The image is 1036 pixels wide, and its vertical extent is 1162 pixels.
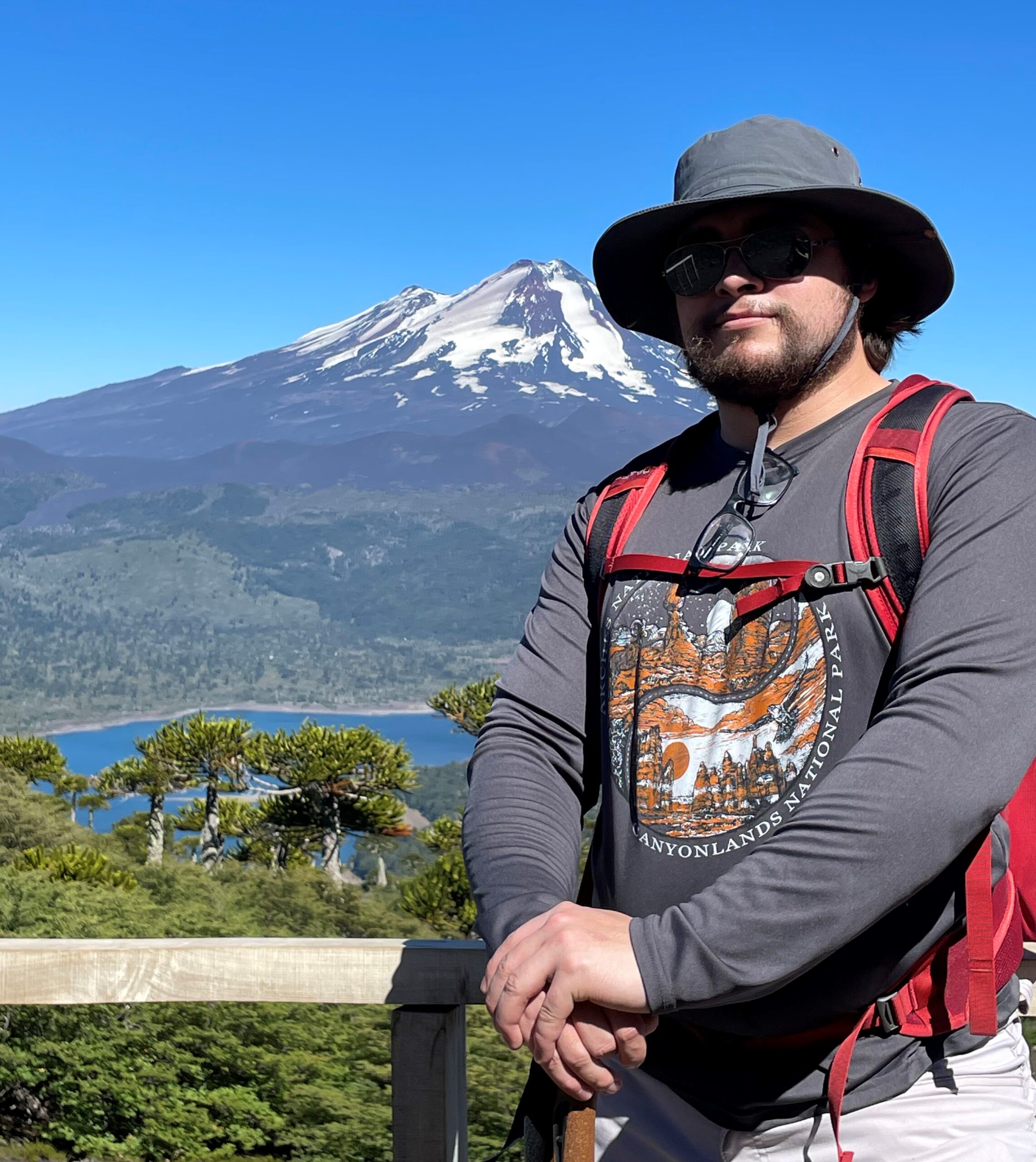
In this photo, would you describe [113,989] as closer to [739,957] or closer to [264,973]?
[264,973]

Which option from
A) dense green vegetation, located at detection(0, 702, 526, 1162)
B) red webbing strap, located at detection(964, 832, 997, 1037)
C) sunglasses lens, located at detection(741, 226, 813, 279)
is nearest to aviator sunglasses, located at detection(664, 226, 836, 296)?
sunglasses lens, located at detection(741, 226, 813, 279)

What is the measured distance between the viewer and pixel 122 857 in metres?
13.4

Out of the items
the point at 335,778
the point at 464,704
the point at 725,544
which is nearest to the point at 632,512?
the point at 725,544

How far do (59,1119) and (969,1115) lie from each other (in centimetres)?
291

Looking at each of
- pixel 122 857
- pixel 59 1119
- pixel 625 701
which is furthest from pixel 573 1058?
pixel 122 857

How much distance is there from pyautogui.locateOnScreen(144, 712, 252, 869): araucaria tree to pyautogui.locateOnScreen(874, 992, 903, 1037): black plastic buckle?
2102cm

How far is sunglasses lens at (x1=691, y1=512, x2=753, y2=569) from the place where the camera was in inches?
58.5

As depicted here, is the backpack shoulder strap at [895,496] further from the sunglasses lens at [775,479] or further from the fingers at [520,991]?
the fingers at [520,991]

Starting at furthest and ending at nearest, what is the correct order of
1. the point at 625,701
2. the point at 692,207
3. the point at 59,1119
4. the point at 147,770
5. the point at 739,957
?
the point at 147,770 → the point at 59,1119 → the point at 692,207 → the point at 625,701 → the point at 739,957

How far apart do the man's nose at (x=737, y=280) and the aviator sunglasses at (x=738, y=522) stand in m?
0.23

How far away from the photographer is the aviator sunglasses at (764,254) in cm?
160

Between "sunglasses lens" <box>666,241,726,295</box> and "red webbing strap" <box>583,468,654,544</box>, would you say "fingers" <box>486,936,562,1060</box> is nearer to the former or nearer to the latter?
"red webbing strap" <box>583,468,654,544</box>

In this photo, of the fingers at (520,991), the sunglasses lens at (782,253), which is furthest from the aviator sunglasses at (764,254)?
the fingers at (520,991)

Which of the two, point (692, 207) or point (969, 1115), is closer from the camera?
point (969, 1115)
